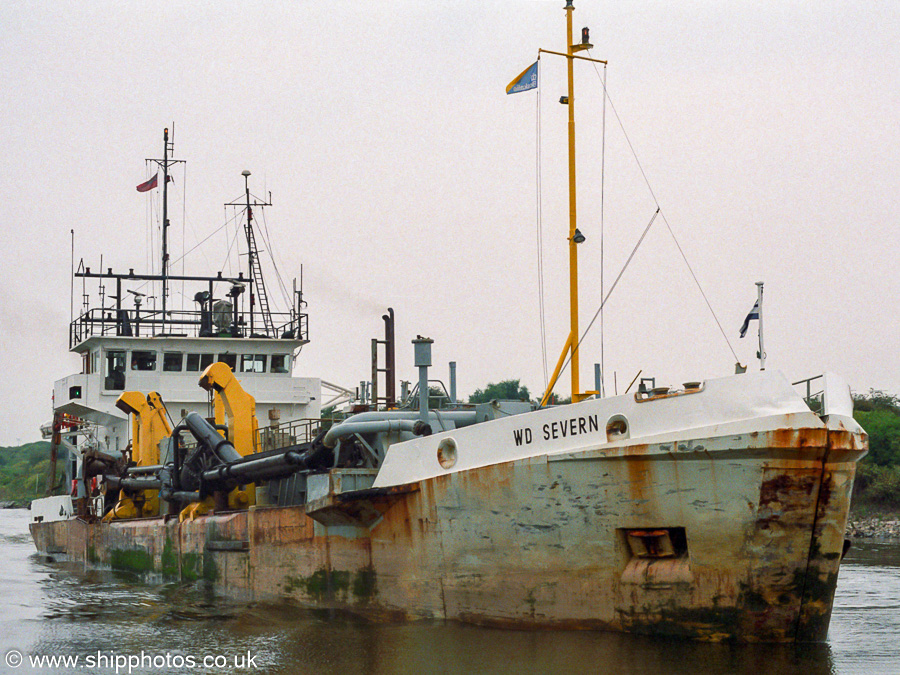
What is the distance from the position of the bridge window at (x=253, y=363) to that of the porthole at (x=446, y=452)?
14183mm

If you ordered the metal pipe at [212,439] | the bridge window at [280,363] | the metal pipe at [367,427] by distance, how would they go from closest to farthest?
the metal pipe at [367,427], the metal pipe at [212,439], the bridge window at [280,363]

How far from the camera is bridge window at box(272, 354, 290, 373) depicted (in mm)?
26844

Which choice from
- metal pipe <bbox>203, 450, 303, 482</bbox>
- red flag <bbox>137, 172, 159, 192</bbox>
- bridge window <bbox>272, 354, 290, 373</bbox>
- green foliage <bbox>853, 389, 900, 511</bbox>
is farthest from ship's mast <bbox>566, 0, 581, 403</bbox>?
green foliage <bbox>853, 389, 900, 511</bbox>

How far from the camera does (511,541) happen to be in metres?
12.3

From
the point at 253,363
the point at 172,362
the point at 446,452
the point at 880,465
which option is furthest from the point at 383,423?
the point at 880,465

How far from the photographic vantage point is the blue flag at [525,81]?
15398mm

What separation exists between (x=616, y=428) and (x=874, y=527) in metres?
26.2

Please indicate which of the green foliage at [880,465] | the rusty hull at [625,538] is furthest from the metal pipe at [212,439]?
the green foliage at [880,465]

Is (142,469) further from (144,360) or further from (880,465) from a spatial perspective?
(880,465)

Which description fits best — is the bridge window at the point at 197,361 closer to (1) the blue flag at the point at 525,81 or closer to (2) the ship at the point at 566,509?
(2) the ship at the point at 566,509

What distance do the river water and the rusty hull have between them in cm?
29

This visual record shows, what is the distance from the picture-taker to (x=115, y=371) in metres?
26.6

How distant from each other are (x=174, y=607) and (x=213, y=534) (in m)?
1.48

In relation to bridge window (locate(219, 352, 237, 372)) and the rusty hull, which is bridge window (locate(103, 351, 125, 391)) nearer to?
bridge window (locate(219, 352, 237, 372))
